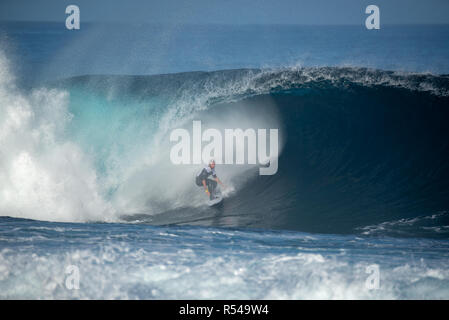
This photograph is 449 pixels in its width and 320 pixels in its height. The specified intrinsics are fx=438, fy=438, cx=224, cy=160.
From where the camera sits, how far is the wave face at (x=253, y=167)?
7.72m

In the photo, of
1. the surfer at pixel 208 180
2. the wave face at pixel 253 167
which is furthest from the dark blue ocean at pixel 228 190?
the surfer at pixel 208 180

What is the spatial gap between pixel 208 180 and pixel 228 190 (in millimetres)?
668

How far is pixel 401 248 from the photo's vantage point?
6055mm

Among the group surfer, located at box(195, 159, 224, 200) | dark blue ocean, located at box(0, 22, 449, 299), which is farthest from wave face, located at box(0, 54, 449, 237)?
surfer, located at box(195, 159, 224, 200)

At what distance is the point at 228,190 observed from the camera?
8.51m

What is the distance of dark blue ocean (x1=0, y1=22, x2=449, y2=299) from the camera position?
5.16m

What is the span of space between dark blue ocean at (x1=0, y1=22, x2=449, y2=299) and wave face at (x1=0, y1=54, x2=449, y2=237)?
0.04 metres

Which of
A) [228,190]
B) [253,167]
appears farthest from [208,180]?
[253,167]

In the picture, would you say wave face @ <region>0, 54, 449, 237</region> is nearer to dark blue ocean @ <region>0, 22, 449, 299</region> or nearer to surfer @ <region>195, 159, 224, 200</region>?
dark blue ocean @ <region>0, 22, 449, 299</region>

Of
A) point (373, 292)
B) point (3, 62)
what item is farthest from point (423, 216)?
point (3, 62)

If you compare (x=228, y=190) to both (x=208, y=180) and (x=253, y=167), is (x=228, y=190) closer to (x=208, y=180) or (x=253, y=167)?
(x=208, y=180)

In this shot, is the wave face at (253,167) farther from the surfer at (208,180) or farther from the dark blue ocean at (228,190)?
the surfer at (208,180)
